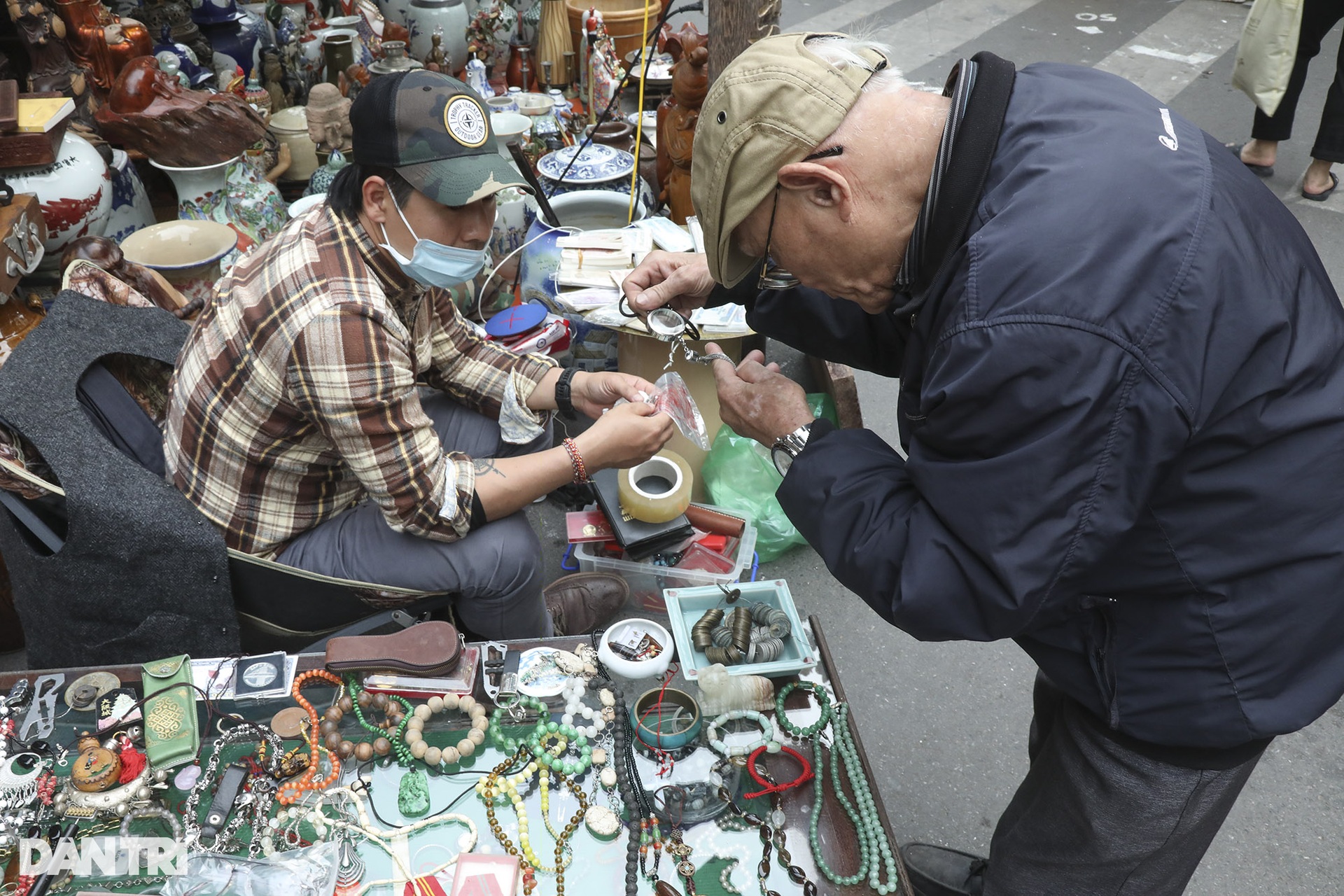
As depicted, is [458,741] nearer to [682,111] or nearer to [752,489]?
[752,489]

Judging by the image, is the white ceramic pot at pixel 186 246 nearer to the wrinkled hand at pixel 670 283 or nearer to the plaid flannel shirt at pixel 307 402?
the plaid flannel shirt at pixel 307 402

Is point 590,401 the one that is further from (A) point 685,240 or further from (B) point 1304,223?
(B) point 1304,223

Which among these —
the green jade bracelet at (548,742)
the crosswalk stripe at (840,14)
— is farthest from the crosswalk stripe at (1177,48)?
the green jade bracelet at (548,742)

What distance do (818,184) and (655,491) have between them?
1658 mm

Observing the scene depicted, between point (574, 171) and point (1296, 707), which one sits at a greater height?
point (1296, 707)

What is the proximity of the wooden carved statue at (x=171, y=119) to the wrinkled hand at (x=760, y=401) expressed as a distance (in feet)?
8.73

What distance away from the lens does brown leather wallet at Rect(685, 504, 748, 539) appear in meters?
3.00

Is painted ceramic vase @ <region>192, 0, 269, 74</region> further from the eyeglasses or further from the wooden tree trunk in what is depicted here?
the eyeglasses

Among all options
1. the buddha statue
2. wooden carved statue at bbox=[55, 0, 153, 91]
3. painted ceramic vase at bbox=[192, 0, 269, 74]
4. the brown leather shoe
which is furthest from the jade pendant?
painted ceramic vase at bbox=[192, 0, 269, 74]

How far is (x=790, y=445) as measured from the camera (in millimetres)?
1700

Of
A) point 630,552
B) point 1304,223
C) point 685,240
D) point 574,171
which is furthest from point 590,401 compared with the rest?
point 1304,223

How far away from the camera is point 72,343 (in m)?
2.12

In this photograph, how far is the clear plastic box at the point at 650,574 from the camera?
2855 millimetres

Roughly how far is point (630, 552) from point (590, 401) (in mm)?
475
